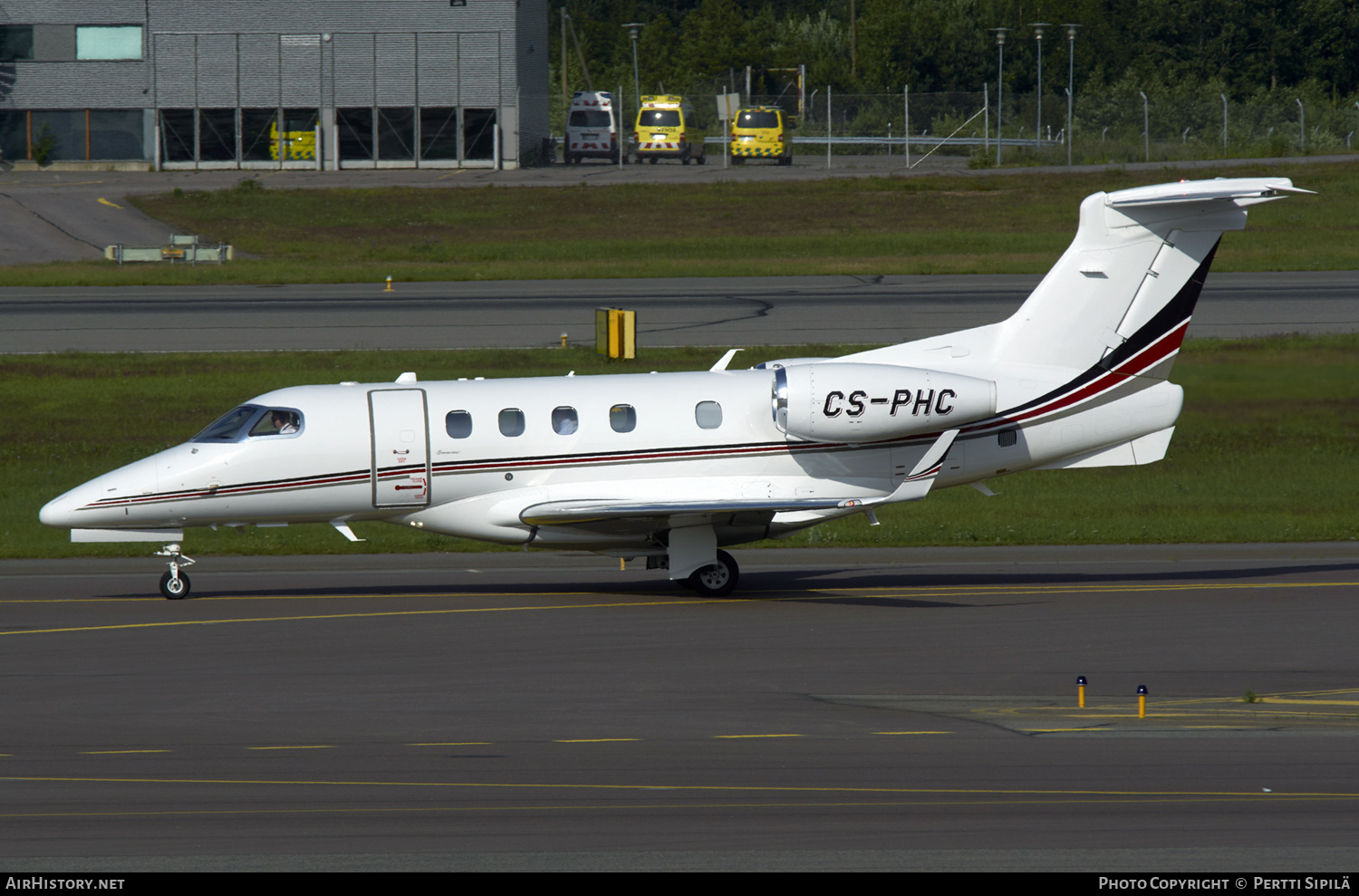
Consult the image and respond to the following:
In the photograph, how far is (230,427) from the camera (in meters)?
19.1

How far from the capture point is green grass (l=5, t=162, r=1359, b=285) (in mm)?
52375

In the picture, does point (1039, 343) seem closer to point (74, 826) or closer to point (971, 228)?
point (74, 826)

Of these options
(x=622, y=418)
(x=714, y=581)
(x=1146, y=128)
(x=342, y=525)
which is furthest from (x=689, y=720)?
(x=1146, y=128)

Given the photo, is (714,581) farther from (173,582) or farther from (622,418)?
(173,582)

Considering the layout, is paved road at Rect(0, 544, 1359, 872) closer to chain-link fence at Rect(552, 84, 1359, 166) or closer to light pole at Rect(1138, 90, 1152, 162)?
light pole at Rect(1138, 90, 1152, 162)

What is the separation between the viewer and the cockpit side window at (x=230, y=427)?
62.3 ft

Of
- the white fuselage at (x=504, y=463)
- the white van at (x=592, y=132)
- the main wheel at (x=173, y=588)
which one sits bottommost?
the main wheel at (x=173, y=588)

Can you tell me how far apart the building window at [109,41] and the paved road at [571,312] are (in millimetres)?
35138

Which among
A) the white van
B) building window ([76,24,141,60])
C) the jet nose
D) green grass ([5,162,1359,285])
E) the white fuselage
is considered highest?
building window ([76,24,141,60])

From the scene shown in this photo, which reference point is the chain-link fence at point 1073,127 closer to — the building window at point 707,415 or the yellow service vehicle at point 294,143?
the yellow service vehicle at point 294,143

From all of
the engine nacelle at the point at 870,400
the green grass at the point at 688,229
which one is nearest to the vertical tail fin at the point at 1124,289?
the engine nacelle at the point at 870,400

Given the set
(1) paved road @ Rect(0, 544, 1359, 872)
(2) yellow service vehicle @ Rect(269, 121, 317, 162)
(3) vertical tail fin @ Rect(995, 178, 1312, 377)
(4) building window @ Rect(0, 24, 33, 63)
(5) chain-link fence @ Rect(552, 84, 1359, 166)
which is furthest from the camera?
(2) yellow service vehicle @ Rect(269, 121, 317, 162)

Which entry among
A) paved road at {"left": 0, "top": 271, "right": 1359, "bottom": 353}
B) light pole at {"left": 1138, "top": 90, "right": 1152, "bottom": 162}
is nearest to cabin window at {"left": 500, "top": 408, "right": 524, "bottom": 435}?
paved road at {"left": 0, "top": 271, "right": 1359, "bottom": 353}

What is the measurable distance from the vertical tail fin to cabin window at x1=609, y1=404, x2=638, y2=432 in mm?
5136
